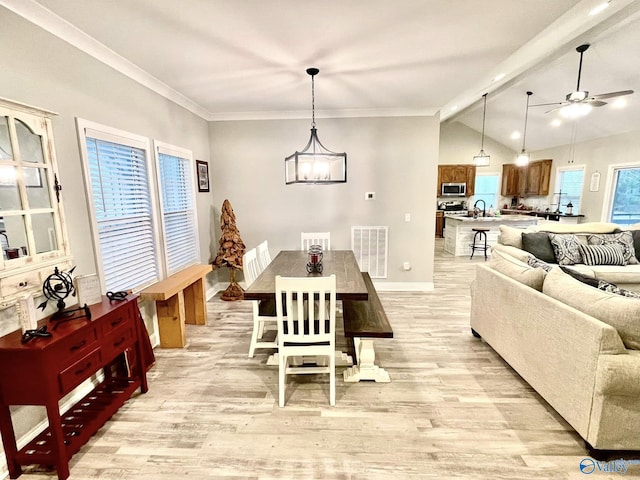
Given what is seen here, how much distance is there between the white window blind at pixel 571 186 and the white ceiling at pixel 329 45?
118 inches

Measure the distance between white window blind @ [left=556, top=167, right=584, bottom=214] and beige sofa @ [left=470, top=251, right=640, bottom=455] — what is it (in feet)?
20.6

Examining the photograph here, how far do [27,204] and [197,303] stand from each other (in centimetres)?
204

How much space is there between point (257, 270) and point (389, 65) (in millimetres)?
2379

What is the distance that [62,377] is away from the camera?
1594 mm

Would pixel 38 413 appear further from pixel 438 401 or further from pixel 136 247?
pixel 438 401

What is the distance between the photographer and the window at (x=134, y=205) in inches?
94.0

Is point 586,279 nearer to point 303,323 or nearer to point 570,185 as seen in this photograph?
point 303,323

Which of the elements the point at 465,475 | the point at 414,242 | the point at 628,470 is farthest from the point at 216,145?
the point at 628,470

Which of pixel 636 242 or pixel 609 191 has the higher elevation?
pixel 609 191

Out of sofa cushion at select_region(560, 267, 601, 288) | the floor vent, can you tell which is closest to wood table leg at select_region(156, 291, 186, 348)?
the floor vent

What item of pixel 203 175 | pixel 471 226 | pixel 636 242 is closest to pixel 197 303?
pixel 203 175

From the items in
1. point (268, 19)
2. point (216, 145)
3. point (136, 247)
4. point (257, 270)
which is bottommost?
point (257, 270)

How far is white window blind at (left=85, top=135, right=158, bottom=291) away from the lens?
240 centimetres

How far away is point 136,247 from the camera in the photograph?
2.84 m
